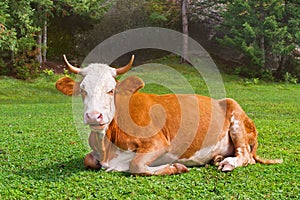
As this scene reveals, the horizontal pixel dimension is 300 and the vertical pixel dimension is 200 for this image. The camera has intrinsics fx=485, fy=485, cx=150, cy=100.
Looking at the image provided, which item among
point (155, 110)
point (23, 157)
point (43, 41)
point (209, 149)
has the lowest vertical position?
point (43, 41)

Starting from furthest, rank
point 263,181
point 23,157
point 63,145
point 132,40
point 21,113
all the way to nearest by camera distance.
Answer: point 132,40 → point 21,113 → point 63,145 → point 23,157 → point 263,181

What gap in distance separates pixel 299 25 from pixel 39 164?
2067 cm

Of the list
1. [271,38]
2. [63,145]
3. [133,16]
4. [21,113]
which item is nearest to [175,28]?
[133,16]

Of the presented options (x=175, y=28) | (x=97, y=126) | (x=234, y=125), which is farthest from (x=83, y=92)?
(x=175, y=28)

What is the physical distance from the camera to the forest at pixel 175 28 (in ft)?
72.8

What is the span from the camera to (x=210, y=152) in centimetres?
620

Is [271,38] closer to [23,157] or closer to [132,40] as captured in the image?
[132,40]

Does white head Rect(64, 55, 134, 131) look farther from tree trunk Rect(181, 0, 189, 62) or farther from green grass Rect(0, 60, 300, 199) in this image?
tree trunk Rect(181, 0, 189, 62)

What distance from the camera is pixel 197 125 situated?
6.18 m

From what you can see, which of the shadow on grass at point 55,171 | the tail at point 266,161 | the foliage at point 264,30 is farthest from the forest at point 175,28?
the tail at point 266,161

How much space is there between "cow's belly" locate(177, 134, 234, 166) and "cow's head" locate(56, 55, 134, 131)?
1252mm

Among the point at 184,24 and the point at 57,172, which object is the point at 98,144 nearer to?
the point at 57,172

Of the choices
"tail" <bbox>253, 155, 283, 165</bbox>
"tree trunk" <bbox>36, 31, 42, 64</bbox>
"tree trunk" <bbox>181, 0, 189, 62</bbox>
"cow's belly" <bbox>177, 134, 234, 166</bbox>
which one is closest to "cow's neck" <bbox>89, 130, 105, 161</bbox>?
"cow's belly" <bbox>177, 134, 234, 166</bbox>

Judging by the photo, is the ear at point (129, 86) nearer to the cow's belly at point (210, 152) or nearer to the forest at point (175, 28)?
the cow's belly at point (210, 152)
